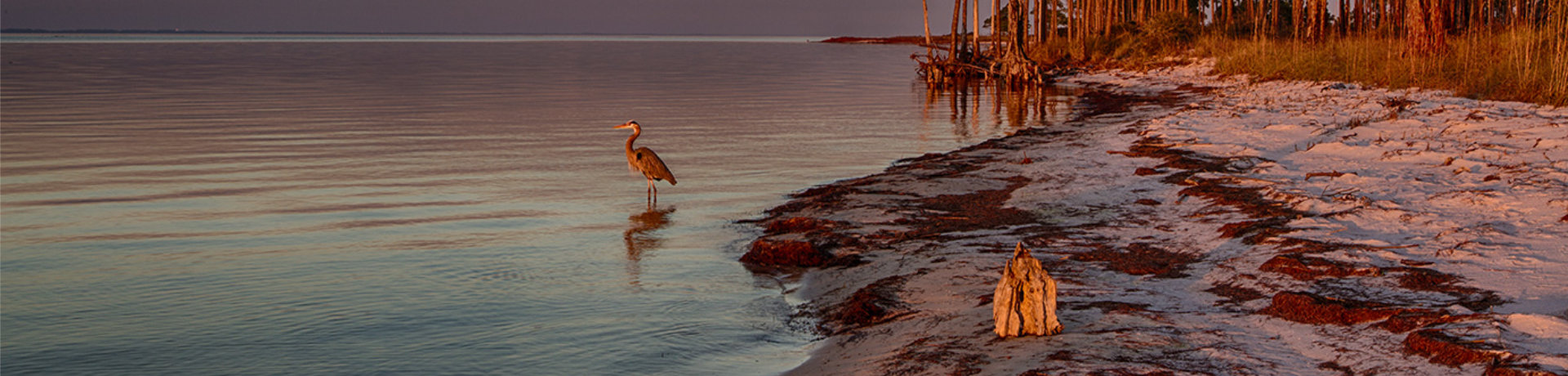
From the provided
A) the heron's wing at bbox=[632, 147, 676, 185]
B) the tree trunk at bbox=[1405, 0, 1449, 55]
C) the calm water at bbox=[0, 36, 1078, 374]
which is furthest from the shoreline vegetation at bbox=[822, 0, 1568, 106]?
the heron's wing at bbox=[632, 147, 676, 185]

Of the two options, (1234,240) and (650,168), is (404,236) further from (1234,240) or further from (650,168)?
(1234,240)

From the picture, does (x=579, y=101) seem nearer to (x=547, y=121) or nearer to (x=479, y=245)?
→ (x=547, y=121)

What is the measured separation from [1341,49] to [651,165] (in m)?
16.4

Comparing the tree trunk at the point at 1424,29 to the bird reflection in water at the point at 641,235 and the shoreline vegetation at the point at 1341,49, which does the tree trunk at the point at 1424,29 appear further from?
the bird reflection in water at the point at 641,235

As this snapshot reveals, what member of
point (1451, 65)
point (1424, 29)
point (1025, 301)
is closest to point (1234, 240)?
point (1025, 301)

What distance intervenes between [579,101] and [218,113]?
7709 mm

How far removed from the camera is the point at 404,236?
9.43 m

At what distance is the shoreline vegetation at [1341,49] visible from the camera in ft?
49.4

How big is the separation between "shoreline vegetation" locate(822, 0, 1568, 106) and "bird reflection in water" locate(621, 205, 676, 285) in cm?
985

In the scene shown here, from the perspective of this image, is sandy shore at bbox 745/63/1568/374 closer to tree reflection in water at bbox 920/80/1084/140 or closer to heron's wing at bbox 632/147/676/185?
heron's wing at bbox 632/147/676/185

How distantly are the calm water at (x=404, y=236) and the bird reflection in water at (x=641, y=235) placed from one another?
3cm

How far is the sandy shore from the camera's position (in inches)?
199

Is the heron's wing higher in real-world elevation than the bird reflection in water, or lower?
higher

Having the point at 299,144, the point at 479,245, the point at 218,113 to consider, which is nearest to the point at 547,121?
the point at 299,144
